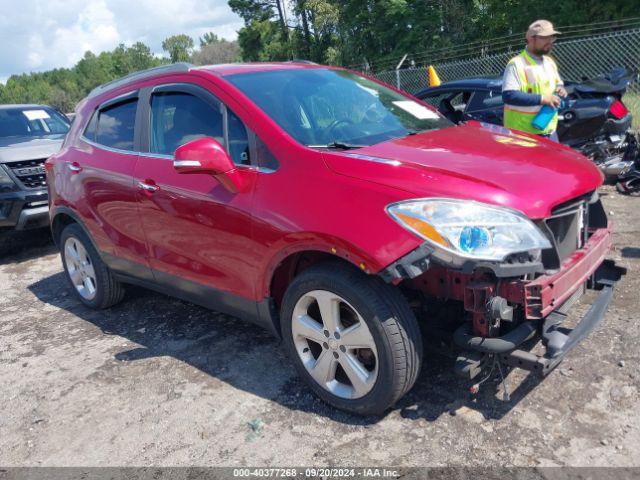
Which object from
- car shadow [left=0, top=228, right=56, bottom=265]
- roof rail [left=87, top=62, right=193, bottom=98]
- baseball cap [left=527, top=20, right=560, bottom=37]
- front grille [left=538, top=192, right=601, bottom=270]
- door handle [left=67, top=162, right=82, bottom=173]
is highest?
roof rail [left=87, top=62, right=193, bottom=98]

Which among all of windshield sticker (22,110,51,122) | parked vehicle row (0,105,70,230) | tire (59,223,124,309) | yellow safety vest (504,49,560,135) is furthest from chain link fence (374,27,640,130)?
tire (59,223,124,309)

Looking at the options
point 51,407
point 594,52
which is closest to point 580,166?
point 51,407

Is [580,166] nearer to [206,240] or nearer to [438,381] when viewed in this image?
[438,381]

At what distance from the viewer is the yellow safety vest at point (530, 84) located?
495cm

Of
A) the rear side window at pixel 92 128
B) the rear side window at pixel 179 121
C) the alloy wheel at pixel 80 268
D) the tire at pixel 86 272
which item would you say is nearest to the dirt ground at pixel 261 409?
the tire at pixel 86 272

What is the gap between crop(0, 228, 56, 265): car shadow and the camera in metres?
7.24

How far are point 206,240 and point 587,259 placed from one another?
2099 millimetres

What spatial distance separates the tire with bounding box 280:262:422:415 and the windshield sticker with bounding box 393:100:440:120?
60.4 inches

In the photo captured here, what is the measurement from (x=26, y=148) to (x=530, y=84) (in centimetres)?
602

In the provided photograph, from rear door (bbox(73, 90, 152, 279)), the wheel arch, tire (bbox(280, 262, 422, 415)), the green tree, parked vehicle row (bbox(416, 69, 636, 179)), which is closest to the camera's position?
tire (bbox(280, 262, 422, 415))

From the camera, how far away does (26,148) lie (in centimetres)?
729

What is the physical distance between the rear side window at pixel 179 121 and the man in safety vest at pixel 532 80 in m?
2.78

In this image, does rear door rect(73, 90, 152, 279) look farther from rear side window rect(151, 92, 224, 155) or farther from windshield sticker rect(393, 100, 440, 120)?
windshield sticker rect(393, 100, 440, 120)

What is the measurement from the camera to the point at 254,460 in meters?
2.77
